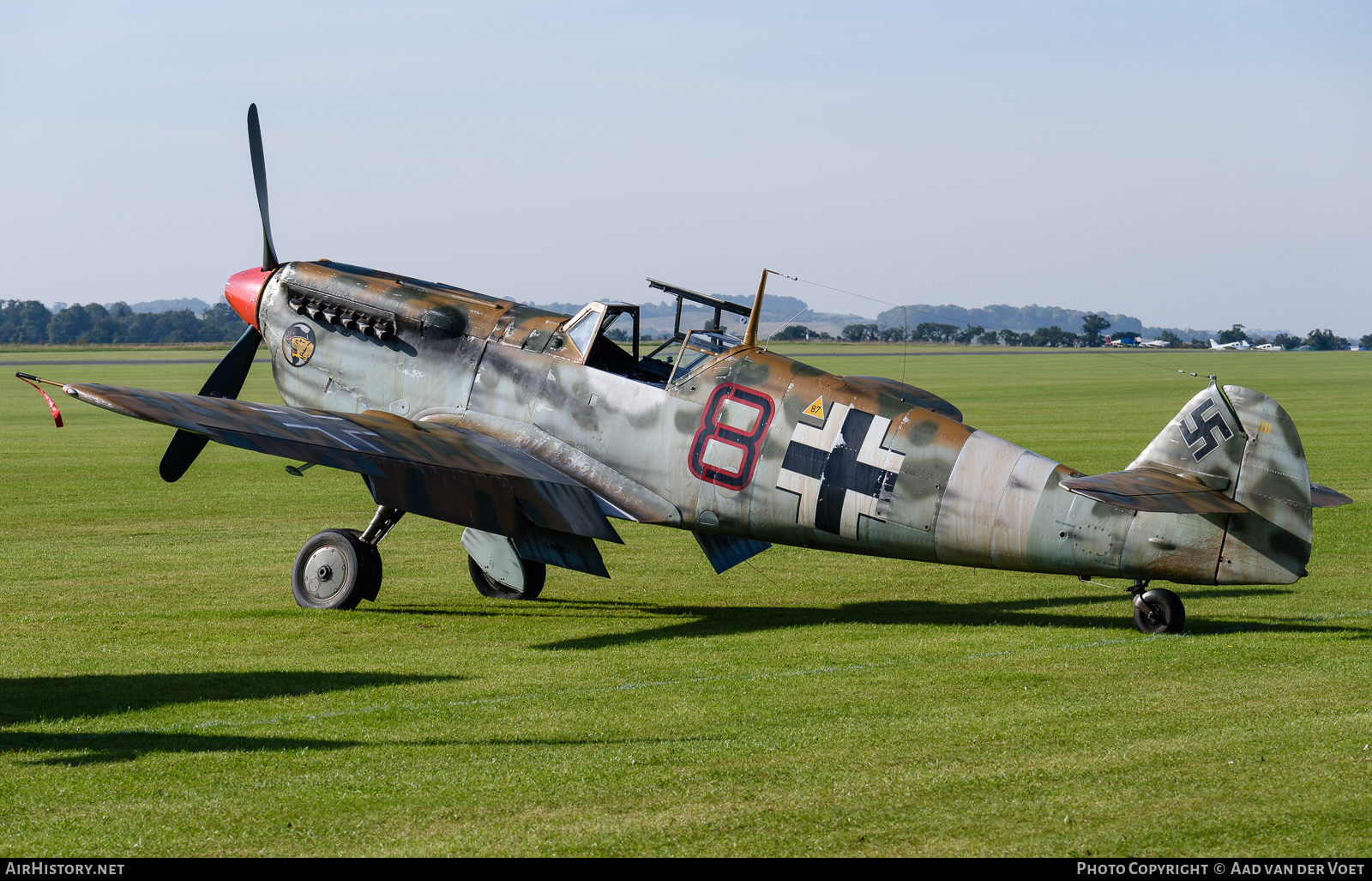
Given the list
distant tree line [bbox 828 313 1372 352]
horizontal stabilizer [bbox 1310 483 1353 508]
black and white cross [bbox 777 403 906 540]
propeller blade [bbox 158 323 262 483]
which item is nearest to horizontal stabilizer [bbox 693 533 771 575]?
black and white cross [bbox 777 403 906 540]

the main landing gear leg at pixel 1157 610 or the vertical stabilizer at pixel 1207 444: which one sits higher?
the vertical stabilizer at pixel 1207 444

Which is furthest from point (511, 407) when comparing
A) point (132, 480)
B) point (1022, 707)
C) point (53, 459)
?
point (53, 459)

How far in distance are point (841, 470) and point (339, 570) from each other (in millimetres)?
4559

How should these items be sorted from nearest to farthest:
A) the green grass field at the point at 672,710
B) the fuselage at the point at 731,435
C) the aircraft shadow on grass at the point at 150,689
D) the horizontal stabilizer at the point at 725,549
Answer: the green grass field at the point at 672,710, the aircraft shadow on grass at the point at 150,689, the fuselage at the point at 731,435, the horizontal stabilizer at the point at 725,549

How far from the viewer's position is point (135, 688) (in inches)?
326

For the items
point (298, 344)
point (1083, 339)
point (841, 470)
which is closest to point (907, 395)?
point (841, 470)

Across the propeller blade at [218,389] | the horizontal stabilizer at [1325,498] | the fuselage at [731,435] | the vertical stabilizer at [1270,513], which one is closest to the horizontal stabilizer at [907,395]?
the fuselage at [731,435]

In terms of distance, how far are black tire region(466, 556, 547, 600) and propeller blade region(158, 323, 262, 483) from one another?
2.94 meters

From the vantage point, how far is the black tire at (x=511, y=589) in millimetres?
12461

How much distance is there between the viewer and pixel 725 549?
37.3 feet

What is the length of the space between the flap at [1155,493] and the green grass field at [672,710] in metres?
1.02

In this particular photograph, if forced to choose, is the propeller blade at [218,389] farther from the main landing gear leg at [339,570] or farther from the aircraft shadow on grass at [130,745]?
the aircraft shadow on grass at [130,745]

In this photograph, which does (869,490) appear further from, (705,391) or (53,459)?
(53,459)

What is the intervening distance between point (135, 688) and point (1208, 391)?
7597 millimetres
